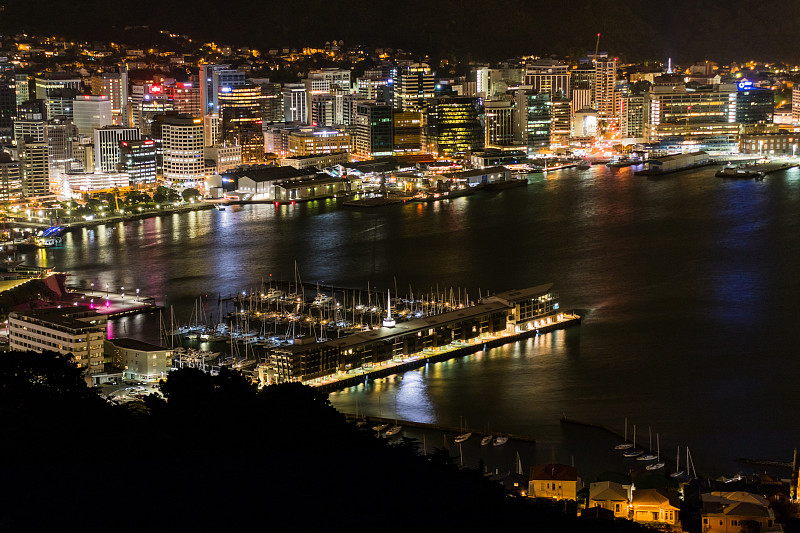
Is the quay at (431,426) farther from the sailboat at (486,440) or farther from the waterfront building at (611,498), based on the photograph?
the waterfront building at (611,498)

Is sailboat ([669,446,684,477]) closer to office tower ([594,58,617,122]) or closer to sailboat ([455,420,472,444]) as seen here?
sailboat ([455,420,472,444])

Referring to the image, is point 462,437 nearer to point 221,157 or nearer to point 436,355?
point 436,355

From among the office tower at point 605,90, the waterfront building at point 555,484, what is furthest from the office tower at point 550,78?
the waterfront building at point 555,484

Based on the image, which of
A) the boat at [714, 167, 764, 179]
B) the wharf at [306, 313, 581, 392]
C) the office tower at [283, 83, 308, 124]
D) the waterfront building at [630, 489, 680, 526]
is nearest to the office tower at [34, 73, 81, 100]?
the office tower at [283, 83, 308, 124]

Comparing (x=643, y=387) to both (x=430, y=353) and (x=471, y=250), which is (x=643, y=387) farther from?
(x=471, y=250)

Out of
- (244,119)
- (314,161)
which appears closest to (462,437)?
(314,161)

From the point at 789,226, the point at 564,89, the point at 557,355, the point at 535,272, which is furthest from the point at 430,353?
the point at 564,89
